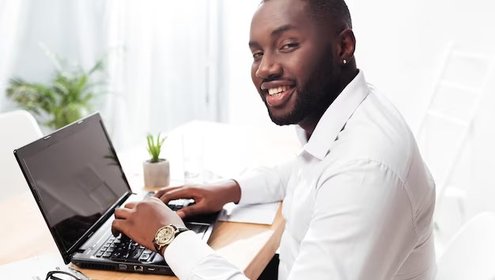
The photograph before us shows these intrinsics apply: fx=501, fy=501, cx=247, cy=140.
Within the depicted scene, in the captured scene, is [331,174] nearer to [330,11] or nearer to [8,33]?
[330,11]

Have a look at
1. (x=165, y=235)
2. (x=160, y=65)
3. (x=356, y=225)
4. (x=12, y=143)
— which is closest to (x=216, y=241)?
(x=165, y=235)

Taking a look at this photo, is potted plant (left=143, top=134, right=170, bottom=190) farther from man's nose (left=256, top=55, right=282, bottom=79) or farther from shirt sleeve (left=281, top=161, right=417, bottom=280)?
shirt sleeve (left=281, top=161, right=417, bottom=280)

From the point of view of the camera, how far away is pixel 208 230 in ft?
3.71

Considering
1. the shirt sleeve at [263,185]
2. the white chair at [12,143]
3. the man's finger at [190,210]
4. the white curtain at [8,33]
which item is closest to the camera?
the man's finger at [190,210]

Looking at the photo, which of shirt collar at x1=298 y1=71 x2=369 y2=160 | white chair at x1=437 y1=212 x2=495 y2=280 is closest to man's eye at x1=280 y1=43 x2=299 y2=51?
shirt collar at x1=298 y1=71 x2=369 y2=160

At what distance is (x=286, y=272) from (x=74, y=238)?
0.45 meters

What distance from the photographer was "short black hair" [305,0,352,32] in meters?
0.92

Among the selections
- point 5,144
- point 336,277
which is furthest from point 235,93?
point 336,277

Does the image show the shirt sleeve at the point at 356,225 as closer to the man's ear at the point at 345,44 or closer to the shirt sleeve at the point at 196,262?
the shirt sleeve at the point at 196,262

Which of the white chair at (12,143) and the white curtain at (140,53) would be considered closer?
the white chair at (12,143)

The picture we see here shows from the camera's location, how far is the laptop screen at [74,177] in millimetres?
983

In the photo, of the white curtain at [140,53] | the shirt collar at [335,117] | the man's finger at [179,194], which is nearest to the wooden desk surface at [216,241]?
the man's finger at [179,194]

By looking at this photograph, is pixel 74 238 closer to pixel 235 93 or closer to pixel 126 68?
pixel 235 93

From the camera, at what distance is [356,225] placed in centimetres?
75
